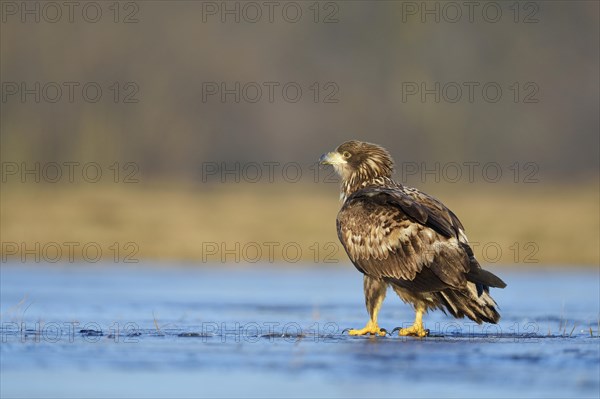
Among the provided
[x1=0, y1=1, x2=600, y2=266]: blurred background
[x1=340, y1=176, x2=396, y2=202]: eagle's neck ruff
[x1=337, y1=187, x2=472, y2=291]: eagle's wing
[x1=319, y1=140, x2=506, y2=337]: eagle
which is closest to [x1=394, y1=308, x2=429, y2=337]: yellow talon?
[x1=319, y1=140, x2=506, y2=337]: eagle

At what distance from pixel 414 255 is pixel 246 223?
46.9ft

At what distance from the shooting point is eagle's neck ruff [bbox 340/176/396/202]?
12680 mm

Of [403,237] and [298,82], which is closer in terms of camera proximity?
[403,237]

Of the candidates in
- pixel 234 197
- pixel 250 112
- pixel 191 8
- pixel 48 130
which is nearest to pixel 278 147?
pixel 250 112

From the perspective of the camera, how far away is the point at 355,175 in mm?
12852

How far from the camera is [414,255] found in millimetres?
11461

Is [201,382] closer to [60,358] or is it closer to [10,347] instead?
[60,358]

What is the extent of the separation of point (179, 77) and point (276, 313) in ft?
98.8

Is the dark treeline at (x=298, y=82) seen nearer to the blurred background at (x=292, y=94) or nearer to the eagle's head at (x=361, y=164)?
the blurred background at (x=292, y=94)

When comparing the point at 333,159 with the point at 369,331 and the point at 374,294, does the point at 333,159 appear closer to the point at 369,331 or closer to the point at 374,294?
the point at 374,294

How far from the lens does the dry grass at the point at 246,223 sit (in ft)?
78.7

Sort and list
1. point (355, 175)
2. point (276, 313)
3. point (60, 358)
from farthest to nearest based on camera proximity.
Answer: point (276, 313) < point (355, 175) < point (60, 358)

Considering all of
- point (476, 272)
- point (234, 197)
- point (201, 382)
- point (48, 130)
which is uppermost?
point (48, 130)

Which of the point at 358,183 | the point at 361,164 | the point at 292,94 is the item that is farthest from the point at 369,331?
the point at 292,94
